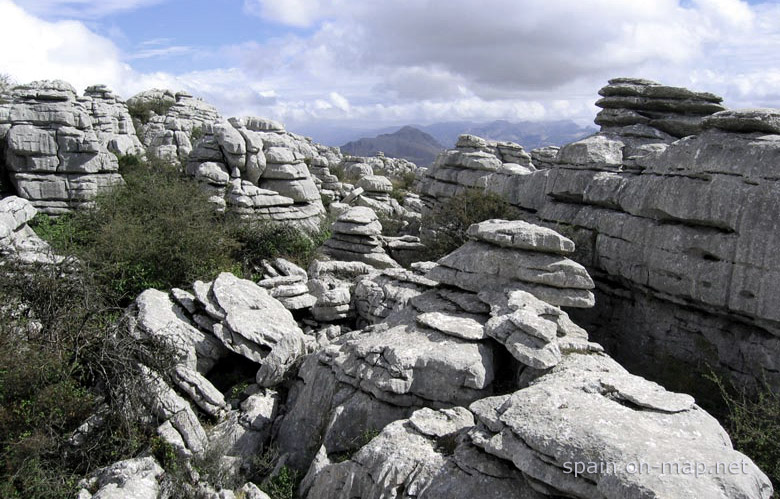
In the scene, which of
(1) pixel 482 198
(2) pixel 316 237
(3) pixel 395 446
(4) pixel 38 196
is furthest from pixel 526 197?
(4) pixel 38 196

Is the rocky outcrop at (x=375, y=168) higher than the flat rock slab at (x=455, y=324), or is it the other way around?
the rocky outcrop at (x=375, y=168)

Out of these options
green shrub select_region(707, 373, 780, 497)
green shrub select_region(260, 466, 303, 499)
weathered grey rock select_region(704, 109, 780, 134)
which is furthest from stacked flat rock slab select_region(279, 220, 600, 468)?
weathered grey rock select_region(704, 109, 780, 134)

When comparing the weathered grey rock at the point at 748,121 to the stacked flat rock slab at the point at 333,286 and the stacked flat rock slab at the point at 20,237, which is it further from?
the stacked flat rock slab at the point at 20,237

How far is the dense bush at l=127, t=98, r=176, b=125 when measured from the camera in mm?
52656

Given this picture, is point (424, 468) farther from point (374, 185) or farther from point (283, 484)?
point (374, 185)

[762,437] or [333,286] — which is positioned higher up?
[333,286]

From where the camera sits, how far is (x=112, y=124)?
38.0m

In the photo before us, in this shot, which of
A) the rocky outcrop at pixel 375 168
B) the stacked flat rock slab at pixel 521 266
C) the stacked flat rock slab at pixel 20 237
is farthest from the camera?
the rocky outcrop at pixel 375 168

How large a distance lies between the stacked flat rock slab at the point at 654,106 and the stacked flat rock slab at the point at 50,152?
20.2 meters

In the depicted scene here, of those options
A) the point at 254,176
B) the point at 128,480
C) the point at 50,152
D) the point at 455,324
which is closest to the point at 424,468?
the point at 455,324

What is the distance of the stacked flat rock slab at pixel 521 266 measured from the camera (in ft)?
40.0

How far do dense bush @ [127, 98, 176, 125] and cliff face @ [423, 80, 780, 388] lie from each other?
45.7 metres

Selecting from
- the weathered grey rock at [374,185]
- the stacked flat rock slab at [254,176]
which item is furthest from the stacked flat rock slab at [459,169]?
the stacked flat rock slab at [254,176]

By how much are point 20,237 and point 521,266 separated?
1578cm
